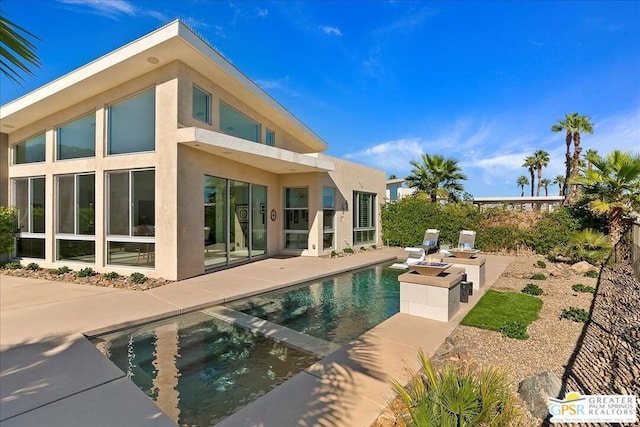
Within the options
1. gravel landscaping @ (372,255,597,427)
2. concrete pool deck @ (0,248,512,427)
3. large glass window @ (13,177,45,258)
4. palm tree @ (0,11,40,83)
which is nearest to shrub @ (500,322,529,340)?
gravel landscaping @ (372,255,597,427)

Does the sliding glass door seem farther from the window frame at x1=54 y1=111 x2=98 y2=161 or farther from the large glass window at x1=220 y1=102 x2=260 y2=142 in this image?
the window frame at x1=54 y1=111 x2=98 y2=161

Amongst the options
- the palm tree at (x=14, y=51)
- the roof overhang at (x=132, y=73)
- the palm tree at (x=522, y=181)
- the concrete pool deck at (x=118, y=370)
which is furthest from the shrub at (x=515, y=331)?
the palm tree at (x=522, y=181)

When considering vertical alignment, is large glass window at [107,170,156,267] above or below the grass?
above

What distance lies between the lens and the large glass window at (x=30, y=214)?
1171 cm

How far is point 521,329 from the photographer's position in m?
5.46

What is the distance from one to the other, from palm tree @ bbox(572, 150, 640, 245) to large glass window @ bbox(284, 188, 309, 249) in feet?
39.4

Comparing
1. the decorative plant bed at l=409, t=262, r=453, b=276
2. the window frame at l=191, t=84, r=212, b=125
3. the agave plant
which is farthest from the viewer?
the window frame at l=191, t=84, r=212, b=125

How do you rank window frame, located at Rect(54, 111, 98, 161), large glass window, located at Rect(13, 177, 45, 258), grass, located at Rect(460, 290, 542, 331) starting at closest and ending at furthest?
grass, located at Rect(460, 290, 542, 331), window frame, located at Rect(54, 111, 98, 161), large glass window, located at Rect(13, 177, 45, 258)

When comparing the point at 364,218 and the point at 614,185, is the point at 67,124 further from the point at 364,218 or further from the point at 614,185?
the point at 614,185

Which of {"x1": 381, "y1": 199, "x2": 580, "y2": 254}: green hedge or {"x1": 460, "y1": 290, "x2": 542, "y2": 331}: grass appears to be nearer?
{"x1": 460, "y1": 290, "x2": 542, "y2": 331}: grass

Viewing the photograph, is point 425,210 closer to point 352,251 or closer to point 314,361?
point 352,251

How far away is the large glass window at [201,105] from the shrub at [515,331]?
34.3 feet

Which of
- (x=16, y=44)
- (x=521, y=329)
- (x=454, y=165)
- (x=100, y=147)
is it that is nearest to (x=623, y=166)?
(x=454, y=165)

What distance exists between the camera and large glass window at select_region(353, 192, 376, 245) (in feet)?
60.2
